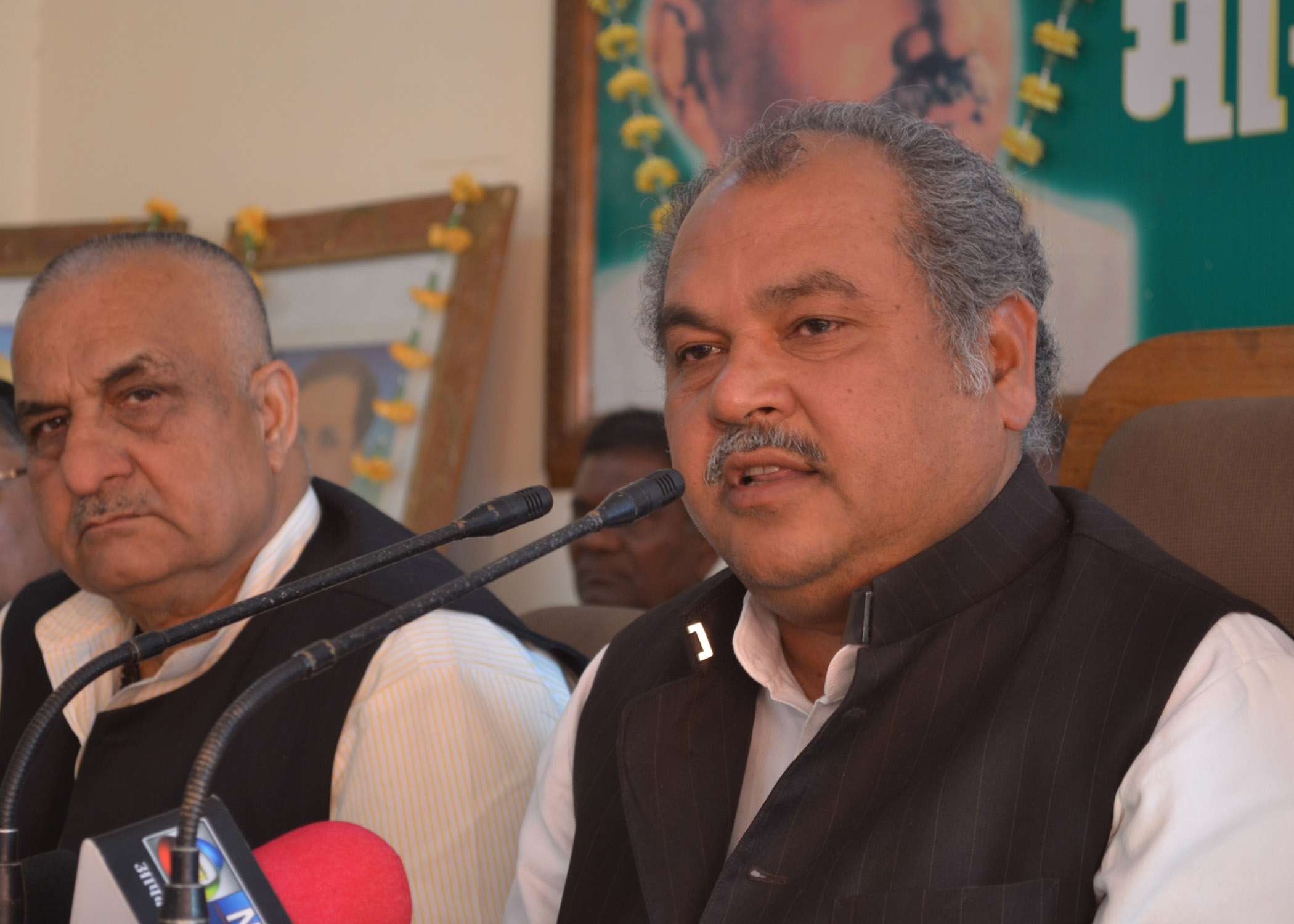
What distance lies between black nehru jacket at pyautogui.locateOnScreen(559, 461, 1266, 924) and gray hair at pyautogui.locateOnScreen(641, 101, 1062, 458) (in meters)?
0.16

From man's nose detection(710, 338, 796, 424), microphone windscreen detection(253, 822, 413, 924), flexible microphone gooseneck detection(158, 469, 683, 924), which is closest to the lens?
flexible microphone gooseneck detection(158, 469, 683, 924)

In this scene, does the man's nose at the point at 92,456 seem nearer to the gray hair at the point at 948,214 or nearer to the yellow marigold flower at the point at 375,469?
the gray hair at the point at 948,214

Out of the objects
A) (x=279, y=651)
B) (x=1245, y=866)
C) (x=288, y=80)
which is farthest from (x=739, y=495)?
(x=288, y=80)

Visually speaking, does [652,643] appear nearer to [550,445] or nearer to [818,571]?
[818,571]

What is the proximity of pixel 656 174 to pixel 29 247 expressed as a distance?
6.19 ft

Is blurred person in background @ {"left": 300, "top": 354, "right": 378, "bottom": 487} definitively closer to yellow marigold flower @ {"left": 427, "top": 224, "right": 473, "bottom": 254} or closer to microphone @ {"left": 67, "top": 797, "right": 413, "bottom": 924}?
yellow marigold flower @ {"left": 427, "top": 224, "right": 473, "bottom": 254}

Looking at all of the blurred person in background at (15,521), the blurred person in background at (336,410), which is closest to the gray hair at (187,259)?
the blurred person in background at (15,521)

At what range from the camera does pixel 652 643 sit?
155 centimetres

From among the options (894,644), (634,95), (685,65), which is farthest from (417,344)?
(894,644)

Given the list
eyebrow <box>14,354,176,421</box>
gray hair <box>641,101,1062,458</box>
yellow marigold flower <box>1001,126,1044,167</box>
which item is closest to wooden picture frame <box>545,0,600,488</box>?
yellow marigold flower <box>1001,126,1044,167</box>

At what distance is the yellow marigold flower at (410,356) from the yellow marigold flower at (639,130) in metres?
0.70

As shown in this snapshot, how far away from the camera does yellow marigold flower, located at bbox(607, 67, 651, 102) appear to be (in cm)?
313

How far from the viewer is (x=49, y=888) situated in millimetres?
1169

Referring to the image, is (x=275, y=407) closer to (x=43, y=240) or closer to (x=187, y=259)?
(x=187, y=259)
